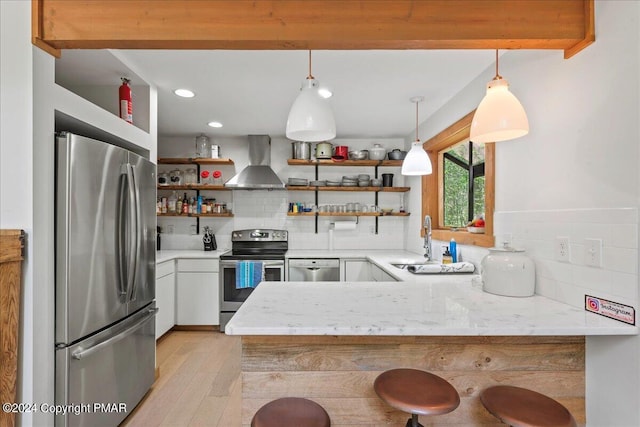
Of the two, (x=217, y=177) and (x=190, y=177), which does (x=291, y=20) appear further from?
(x=190, y=177)

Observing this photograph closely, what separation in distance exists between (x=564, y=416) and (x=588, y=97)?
4.13 ft

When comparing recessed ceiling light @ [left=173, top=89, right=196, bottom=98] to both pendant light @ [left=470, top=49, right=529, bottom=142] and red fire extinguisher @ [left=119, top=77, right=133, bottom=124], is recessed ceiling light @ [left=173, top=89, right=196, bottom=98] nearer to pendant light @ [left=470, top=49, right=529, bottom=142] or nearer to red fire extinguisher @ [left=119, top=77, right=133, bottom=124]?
red fire extinguisher @ [left=119, top=77, right=133, bottom=124]

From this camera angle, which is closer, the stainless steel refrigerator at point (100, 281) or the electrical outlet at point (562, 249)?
the electrical outlet at point (562, 249)

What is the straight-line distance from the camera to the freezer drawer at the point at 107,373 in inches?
62.1

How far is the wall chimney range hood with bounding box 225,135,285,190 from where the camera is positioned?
3.78 m

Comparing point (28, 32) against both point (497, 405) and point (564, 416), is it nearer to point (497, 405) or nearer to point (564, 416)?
point (497, 405)

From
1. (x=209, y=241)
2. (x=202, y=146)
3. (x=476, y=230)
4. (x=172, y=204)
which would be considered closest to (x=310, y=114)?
(x=476, y=230)

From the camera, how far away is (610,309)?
1249 mm

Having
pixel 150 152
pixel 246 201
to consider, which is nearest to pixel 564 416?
pixel 150 152

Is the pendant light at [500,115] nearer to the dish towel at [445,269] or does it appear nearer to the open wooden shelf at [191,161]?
the dish towel at [445,269]

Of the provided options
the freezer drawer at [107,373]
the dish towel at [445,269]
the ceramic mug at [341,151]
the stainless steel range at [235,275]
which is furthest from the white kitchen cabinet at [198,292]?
the dish towel at [445,269]

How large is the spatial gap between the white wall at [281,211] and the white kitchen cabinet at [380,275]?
87 centimetres

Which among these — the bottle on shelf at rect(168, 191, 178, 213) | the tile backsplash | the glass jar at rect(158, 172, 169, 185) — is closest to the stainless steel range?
the bottle on shelf at rect(168, 191, 178, 213)

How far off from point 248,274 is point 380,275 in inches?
58.2
